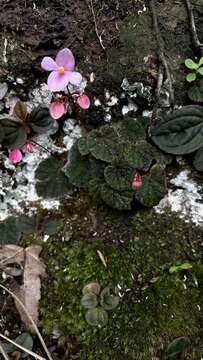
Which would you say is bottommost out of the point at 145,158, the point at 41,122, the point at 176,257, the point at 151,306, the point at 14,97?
the point at 151,306

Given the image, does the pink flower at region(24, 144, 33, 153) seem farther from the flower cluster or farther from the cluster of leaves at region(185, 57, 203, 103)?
the cluster of leaves at region(185, 57, 203, 103)

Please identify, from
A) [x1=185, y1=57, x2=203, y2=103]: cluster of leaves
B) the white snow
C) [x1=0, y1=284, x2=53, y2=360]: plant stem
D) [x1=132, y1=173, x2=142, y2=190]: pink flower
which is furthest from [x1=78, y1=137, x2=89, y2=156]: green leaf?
[x1=0, y1=284, x2=53, y2=360]: plant stem

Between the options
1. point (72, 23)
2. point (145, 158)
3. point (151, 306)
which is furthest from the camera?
point (72, 23)

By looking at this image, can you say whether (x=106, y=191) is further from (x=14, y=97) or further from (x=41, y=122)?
(x=14, y=97)

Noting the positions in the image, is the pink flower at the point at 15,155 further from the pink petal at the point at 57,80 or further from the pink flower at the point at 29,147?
the pink petal at the point at 57,80

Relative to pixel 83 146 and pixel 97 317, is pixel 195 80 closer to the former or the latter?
pixel 83 146

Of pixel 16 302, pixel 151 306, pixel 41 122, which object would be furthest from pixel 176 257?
pixel 41 122

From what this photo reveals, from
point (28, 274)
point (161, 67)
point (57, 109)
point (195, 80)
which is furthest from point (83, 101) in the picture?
point (28, 274)
